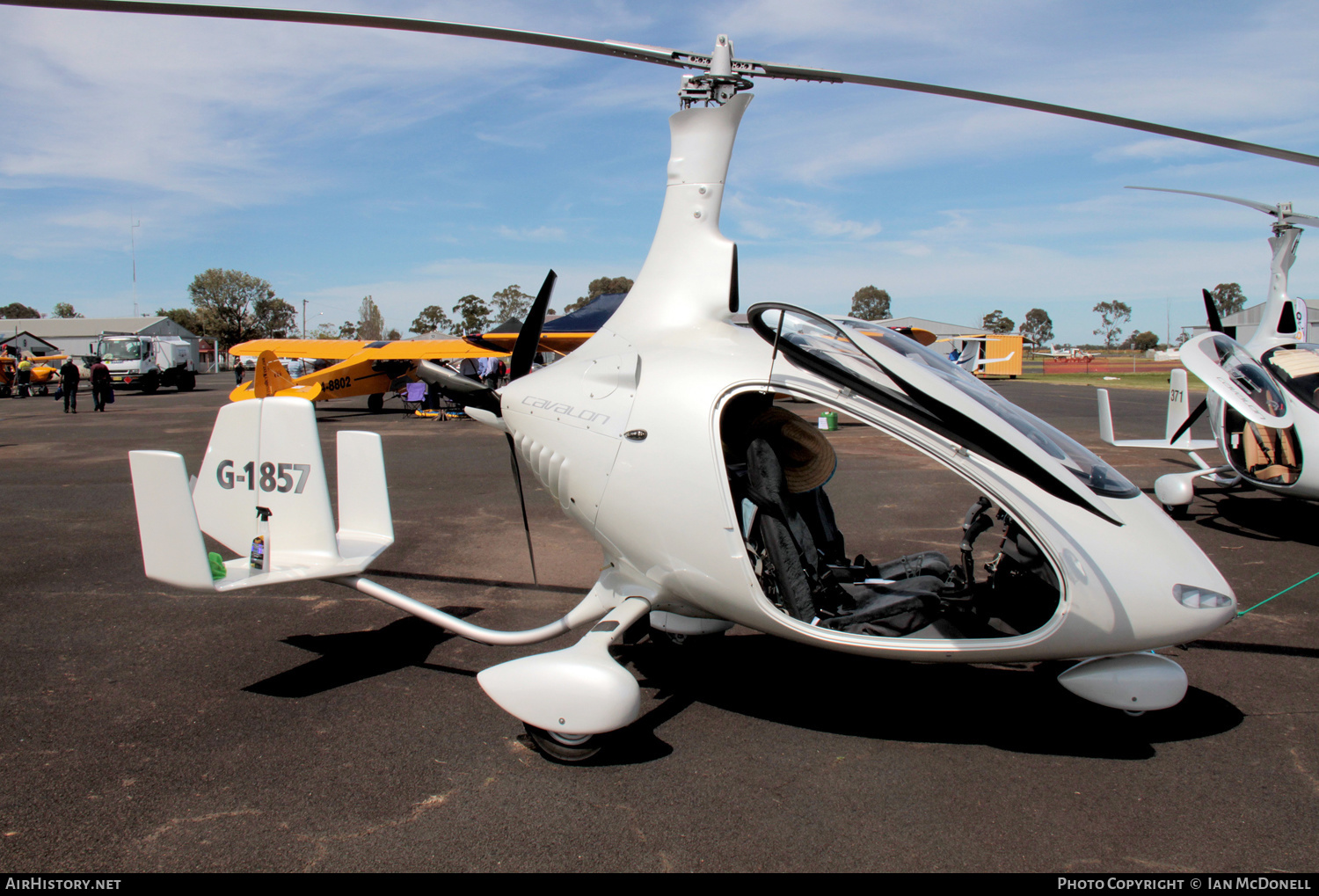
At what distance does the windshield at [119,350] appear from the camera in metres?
34.8

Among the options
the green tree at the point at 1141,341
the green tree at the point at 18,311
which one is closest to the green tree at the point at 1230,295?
the green tree at the point at 1141,341

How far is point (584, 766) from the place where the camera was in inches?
140

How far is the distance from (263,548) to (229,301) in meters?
110

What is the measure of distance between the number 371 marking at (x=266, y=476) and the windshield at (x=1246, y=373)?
8.09m

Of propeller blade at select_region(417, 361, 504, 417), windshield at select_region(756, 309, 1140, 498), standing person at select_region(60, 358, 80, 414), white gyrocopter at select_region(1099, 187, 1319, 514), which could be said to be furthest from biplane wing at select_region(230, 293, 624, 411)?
windshield at select_region(756, 309, 1140, 498)

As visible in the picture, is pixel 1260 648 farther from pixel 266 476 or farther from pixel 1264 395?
pixel 266 476

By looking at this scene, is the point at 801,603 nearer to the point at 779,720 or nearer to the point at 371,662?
the point at 779,720

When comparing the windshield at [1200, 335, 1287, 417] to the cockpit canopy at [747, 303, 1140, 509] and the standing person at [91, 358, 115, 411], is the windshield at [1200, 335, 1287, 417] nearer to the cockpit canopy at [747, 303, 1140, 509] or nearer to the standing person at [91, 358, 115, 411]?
the cockpit canopy at [747, 303, 1140, 509]

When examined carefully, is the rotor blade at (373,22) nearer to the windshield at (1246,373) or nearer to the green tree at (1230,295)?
the windshield at (1246,373)

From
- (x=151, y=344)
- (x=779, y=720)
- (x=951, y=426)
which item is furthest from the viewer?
(x=151, y=344)

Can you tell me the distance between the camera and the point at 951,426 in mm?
3268

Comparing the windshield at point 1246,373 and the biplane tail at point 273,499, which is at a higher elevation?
the windshield at point 1246,373
